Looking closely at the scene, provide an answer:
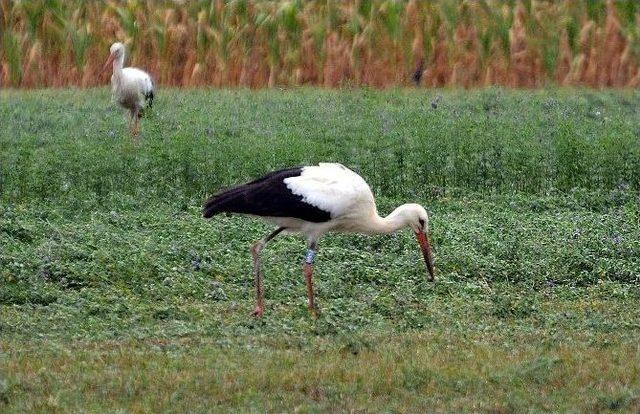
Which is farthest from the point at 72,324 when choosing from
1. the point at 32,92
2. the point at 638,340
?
the point at 32,92

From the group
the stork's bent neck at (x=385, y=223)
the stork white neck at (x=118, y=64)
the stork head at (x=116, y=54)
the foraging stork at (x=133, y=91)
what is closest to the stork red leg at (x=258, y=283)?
the stork's bent neck at (x=385, y=223)

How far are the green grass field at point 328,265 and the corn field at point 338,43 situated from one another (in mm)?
2529

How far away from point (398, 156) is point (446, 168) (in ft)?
1.45

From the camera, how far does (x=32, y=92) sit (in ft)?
60.2

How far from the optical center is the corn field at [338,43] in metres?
19.8

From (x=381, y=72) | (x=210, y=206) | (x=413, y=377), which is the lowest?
(x=413, y=377)

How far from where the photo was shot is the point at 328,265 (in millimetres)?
10367

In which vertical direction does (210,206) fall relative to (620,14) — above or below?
below

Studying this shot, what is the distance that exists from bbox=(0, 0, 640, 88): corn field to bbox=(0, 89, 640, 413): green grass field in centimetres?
253

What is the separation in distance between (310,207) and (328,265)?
1143 millimetres

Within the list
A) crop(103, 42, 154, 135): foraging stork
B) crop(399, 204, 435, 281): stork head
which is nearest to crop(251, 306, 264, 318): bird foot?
crop(399, 204, 435, 281): stork head

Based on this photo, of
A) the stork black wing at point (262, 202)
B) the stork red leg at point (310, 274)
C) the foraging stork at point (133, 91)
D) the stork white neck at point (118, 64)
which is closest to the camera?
the stork red leg at point (310, 274)

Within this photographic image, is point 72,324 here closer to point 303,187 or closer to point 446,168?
point 303,187

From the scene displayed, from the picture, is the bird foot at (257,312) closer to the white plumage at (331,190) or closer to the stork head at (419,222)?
the white plumage at (331,190)
